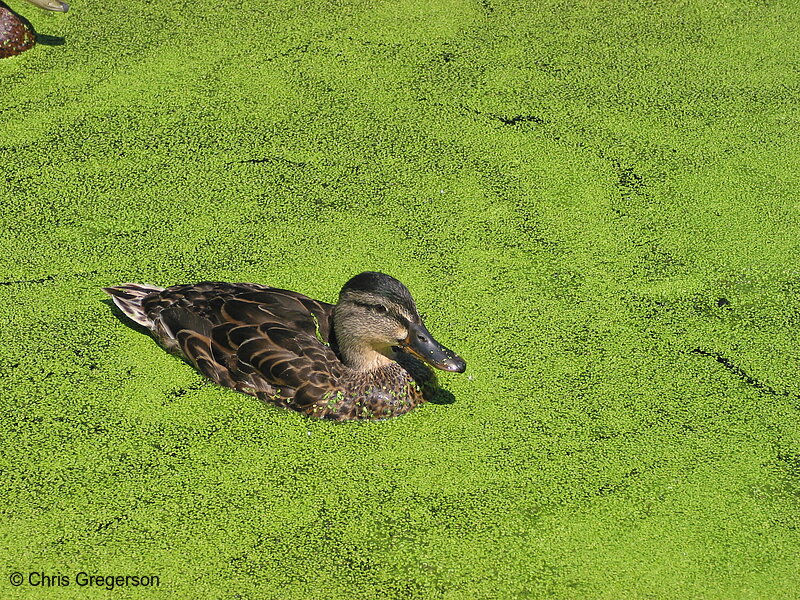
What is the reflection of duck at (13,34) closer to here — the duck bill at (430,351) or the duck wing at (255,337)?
the duck wing at (255,337)

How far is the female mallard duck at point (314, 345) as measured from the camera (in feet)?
11.5

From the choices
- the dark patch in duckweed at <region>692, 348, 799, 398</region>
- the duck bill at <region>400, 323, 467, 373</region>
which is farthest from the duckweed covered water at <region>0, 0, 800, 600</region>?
the duck bill at <region>400, 323, 467, 373</region>

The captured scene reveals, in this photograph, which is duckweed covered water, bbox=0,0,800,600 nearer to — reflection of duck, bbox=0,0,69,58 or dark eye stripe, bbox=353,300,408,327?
reflection of duck, bbox=0,0,69,58

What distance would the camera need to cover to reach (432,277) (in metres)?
4.19

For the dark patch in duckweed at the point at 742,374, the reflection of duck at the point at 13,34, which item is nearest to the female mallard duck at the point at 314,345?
the dark patch in duckweed at the point at 742,374

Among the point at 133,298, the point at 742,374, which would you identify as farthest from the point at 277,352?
the point at 742,374

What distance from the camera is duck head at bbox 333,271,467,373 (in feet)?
11.4

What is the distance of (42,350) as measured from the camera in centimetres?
377

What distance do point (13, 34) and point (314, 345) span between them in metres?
2.77

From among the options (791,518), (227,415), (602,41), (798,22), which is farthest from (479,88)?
(791,518)

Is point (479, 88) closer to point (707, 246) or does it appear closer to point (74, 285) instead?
point (707, 246)

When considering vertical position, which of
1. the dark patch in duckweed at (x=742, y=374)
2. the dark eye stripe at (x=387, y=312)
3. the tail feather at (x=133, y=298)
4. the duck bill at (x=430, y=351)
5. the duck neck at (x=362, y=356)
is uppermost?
the dark eye stripe at (x=387, y=312)

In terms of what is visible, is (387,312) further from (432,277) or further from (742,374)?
(742,374)

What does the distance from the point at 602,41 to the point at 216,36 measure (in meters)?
2.13
